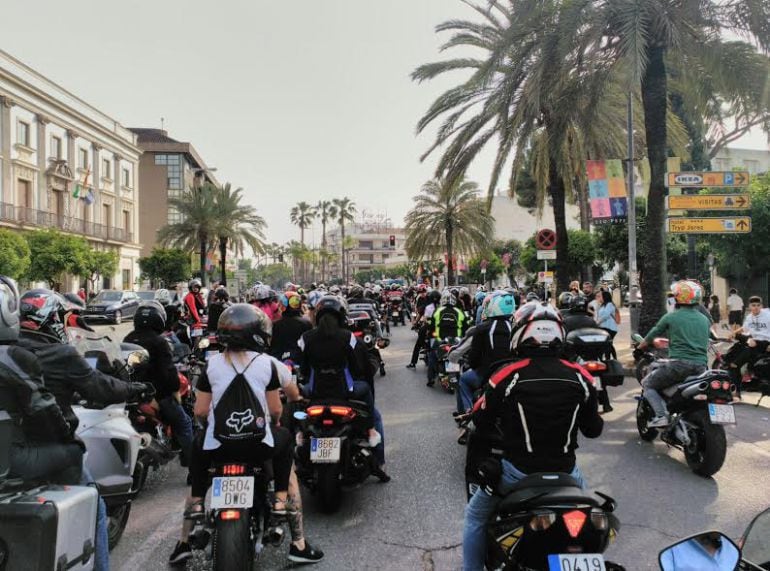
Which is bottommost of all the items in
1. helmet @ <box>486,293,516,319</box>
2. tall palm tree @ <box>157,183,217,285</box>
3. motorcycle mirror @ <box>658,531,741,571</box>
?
motorcycle mirror @ <box>658,531,741,571</box>

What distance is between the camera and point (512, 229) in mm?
71062

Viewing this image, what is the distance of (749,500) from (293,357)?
410cm

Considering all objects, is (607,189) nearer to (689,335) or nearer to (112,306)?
(689,335)

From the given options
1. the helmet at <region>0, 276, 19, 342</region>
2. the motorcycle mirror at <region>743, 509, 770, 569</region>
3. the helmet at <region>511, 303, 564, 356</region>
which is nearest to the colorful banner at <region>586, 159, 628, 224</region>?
the helmet at <region>511, 303, 564, 356</region>

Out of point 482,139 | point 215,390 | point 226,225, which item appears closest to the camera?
point 215,390

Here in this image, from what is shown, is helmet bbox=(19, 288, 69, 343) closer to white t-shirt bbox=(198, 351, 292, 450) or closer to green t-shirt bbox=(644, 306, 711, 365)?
Result: white t-shirt bbox=(198, 351, 292, 450)

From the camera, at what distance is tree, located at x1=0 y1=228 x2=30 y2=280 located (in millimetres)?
27500

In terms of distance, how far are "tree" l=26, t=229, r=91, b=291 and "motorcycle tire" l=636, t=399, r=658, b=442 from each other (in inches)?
1278

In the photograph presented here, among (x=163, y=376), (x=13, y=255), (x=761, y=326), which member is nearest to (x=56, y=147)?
(x=13, y=255)

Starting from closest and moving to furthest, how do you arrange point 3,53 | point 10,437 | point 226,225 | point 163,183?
1. point 10,437
2. point 3,53
3. point 226,225
4. point 163,183

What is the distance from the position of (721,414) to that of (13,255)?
96.3 feet

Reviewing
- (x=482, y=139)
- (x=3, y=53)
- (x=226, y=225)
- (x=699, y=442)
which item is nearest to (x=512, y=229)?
(x=226, y=225)

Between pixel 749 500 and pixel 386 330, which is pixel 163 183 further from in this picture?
pixel 749 500

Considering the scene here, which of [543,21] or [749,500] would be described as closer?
[749,500]
